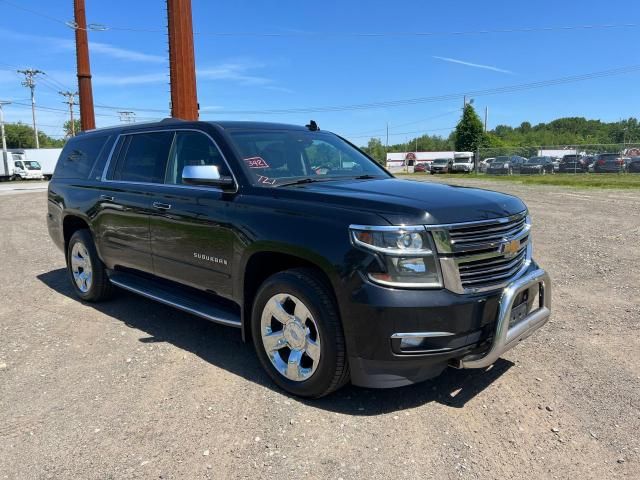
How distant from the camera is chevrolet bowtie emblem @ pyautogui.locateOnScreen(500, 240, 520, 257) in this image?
335 cm

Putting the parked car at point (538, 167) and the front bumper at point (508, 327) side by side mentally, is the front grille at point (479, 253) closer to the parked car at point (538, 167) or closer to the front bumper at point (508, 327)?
the front bumper at point (508, 327)

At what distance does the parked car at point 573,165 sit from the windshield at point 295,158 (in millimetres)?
37345

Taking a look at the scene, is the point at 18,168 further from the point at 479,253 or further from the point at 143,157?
the point at 479,253

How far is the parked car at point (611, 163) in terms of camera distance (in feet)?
113

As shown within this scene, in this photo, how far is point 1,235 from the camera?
1098cm

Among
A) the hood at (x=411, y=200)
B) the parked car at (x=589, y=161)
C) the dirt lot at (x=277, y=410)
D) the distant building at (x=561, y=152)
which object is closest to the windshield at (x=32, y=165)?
the distant building at (x=561, y=152)

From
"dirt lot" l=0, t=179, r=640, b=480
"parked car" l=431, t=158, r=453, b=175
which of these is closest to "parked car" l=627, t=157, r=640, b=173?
"parked car" l=431, t=158, r=453, b=175

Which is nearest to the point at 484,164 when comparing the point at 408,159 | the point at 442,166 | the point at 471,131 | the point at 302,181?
the point at 442,166

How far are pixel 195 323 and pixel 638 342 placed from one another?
158 inches

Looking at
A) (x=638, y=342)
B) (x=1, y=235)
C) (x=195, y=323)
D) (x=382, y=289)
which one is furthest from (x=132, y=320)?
(x=1, y=235)

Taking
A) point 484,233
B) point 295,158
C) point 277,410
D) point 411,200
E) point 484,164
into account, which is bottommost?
point 277,410

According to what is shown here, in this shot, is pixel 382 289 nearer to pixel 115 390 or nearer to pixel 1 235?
pixel 115 390

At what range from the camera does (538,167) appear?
131 feet

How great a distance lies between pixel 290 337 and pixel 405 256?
103cm
